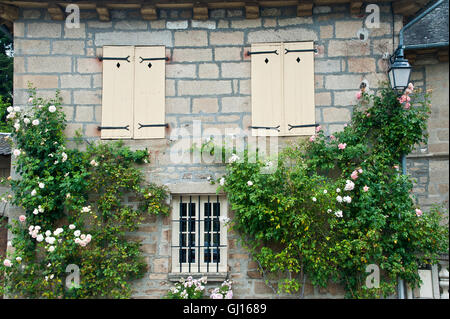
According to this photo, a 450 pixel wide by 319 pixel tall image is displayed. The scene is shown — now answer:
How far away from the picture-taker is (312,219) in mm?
5109

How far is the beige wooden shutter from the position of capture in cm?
564

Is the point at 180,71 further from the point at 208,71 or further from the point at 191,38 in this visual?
the point at 191,38

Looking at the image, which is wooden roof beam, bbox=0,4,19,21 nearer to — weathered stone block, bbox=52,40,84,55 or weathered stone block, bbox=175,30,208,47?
weathered stone block, bbox=52,40,84,55

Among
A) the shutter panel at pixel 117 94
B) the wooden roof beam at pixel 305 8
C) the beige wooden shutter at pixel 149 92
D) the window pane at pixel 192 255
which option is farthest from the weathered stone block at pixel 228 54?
the window pane at pixel 192 255

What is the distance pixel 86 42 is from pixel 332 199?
4242mm

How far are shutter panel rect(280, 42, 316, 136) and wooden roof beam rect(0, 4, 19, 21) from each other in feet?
13.3

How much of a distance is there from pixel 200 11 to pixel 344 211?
354cm

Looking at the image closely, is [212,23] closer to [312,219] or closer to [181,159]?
[181,159]

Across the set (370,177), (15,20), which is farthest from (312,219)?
(15,20)

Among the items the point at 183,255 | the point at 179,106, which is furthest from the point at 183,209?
the point at 179,106

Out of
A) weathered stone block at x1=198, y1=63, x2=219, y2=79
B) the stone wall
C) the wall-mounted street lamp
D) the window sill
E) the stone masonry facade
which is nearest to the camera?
the wall-mounted street lamp

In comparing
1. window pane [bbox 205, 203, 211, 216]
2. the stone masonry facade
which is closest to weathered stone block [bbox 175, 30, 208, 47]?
the stone masonry facade

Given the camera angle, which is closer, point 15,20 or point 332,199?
point 332,199

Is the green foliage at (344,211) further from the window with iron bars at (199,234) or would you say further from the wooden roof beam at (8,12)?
the wooden roof beam at (8,12)
